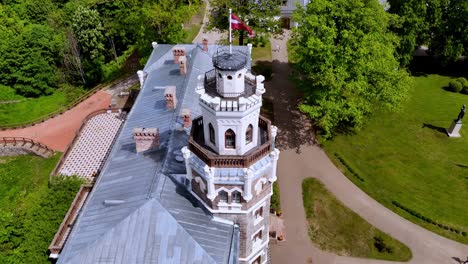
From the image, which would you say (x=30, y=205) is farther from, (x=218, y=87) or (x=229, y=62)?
(x=229, y=62)

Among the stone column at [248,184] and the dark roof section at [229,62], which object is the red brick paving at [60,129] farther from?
the dark roof section at [229,62]

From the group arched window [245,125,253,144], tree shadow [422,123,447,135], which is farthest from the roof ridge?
tree shadow [422,123,447,135]

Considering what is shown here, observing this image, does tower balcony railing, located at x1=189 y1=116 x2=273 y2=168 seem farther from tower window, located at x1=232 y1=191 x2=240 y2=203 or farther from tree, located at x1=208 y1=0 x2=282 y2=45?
tree, located at x1=208 y1=0 x2=282 y2=45

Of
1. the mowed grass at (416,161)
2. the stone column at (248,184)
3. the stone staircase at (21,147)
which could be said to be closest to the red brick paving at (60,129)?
the stone staircase at (21,147)

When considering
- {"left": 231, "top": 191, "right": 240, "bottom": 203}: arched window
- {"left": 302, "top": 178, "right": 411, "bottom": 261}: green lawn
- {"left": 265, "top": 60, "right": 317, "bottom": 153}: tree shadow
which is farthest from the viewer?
{"left": 265, "top": 60, "right": 317, "bottom": 153}: tree shadow

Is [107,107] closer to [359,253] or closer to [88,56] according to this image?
[88,56]

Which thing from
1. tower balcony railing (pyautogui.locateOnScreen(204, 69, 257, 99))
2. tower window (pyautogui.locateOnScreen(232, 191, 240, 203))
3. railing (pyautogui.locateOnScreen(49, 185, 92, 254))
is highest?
tower balcony railing (pyautogui.locateOnScreen(204, 69, 257, 99))

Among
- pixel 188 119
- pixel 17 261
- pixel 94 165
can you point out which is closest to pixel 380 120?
pixel 188 119
